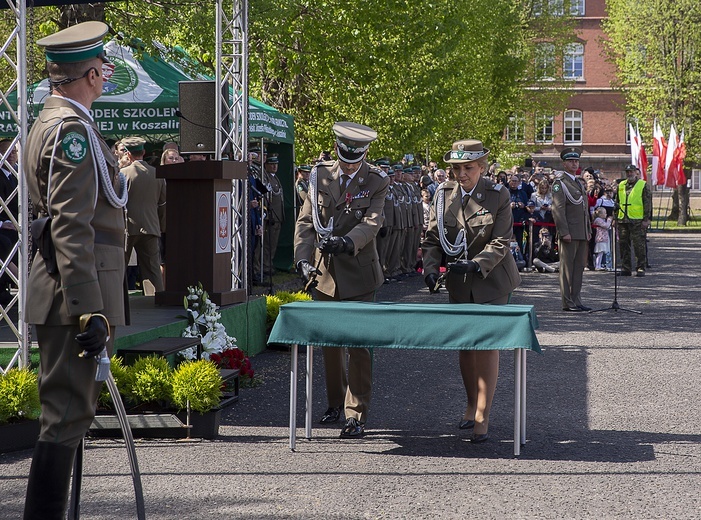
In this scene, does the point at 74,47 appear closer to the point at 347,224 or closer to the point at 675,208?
the point at 347,224

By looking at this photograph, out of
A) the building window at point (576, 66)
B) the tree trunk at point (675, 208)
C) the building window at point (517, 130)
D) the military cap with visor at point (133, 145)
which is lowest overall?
the tree trunk at point (675, 208)

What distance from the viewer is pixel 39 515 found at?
15.2ft

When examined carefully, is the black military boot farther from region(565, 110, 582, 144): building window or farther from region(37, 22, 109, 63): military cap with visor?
region(565, 110, 582, 144): building window

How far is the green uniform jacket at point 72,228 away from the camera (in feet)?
14.9

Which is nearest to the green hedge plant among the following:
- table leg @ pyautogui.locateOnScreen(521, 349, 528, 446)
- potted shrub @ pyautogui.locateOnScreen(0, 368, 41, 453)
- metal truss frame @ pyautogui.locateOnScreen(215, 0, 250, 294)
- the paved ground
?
potted shrub @ pyautogui.locateOnScreen(0, 368, 41, 453)

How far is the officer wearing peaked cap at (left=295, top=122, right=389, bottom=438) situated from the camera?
805 centimetres

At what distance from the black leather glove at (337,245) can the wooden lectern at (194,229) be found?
300 centimetres

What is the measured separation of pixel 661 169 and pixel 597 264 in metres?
16.8

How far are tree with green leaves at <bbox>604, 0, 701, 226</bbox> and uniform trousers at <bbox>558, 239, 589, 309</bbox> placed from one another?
30.0 meters

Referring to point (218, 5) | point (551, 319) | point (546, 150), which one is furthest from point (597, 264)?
point (546, 150)

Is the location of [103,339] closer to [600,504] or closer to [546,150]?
[600,504]

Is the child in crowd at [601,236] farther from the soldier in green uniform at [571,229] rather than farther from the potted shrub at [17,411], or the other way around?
the potted shrub at [17,411]

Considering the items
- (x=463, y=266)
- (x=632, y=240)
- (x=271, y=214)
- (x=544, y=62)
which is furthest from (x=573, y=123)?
(x=463, y=266)

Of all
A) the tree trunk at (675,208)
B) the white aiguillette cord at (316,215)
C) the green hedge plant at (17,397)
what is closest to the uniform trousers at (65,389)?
the green hedge plant at (17,397)
